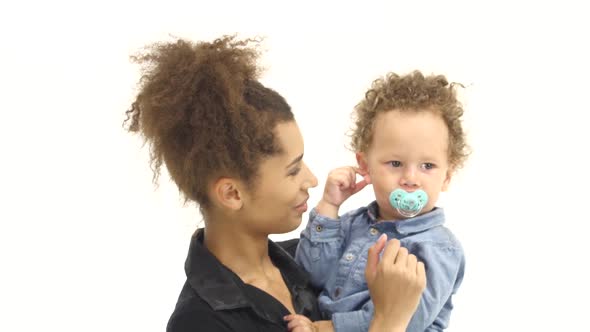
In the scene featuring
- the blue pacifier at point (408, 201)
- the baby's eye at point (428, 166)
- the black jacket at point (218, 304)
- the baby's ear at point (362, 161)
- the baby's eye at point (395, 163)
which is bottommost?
the black jacket at point (218, 304)

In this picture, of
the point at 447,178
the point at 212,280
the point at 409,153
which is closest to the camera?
the point at 212,280

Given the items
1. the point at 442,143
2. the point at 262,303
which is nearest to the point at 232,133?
the point at 262,303

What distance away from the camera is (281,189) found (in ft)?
7.31

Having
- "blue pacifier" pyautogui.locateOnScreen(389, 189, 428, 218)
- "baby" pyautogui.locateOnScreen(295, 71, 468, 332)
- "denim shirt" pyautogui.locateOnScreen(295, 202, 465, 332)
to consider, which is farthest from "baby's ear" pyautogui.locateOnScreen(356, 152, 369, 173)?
"blue pacifier" pyautogui.locateOnScreen(389, 189, 428, 218)

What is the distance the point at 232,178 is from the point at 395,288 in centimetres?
50

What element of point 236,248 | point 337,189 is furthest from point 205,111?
point 337,189

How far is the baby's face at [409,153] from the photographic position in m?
2.30

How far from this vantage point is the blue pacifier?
2.28m

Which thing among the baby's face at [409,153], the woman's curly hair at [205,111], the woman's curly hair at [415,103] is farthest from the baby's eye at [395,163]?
the woman's curly hair at [205,111]

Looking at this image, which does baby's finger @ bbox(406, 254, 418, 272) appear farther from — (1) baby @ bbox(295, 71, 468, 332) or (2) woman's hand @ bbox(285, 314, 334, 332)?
(2) woman's hand @ bbox(285, 314, 334, 332)

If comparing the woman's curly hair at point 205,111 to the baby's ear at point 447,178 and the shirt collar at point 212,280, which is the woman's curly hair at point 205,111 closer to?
the shirt collar at point 212,280

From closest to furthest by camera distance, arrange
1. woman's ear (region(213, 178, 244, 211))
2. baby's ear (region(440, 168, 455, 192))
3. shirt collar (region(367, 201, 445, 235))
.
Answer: woman's ear (region(213, 178, 244, 211)) < shirt collar (region(367, 201, 445, 235)) < baby's ear (region(440, 168, 455, 192))

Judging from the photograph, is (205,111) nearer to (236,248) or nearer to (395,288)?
(236,248)

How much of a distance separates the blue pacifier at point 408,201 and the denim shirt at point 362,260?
0.15 feet
